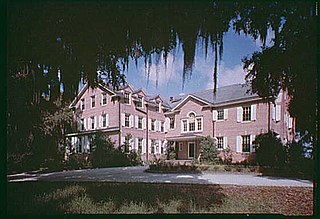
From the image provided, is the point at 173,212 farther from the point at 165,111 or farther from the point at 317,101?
the point at 317,101

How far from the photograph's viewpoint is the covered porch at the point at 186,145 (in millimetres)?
3011

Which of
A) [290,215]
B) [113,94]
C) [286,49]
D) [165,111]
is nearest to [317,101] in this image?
[286,49]

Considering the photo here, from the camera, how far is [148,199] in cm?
247

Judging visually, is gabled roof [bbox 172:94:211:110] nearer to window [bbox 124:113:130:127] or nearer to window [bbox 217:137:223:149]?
window [bbox 217:137:223:149]

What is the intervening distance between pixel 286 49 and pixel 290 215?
4.83 ft

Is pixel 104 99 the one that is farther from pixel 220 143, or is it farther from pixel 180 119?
pixel 220 143

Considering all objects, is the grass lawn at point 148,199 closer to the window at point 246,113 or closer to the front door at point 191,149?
the front door at point 191,149

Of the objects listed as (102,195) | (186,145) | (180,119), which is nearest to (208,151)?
(186,145)

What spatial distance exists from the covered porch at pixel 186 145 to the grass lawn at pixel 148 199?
1.60 ft

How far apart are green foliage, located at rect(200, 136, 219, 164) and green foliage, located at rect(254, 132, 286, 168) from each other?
1.40 ft

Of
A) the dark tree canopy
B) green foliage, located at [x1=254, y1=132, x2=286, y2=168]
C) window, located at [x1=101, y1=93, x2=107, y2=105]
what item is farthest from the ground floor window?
window, located at [x1=101, y1=93, x2=107, y2=105]

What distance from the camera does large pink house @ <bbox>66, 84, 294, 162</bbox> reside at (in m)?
2.78

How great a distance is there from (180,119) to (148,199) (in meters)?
1.09

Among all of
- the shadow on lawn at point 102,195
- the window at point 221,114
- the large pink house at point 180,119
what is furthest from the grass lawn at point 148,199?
the window at point 221,114
